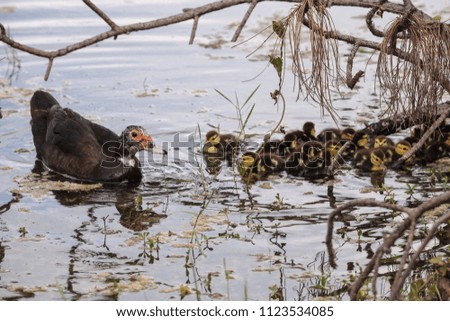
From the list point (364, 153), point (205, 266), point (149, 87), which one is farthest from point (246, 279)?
point (149, 87)

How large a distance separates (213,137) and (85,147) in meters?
1.29

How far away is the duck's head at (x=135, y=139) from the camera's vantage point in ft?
32.0

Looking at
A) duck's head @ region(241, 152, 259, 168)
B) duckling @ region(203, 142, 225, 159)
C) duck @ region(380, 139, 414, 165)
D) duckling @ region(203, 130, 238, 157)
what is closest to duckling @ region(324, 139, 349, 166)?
duck @ region(380, 139, 414, 165)

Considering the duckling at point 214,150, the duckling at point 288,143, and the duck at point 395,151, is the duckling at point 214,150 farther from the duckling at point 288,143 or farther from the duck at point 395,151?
the duck at point 395,151

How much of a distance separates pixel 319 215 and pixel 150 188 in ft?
6.00

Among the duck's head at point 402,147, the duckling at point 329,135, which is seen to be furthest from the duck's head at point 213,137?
the duck's head at point 402,147

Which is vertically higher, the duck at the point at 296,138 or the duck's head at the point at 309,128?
the duck's head at the point at 309,128

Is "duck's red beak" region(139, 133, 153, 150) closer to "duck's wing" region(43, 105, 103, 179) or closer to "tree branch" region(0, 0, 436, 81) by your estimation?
"duck's wing" region(43, 105, 103, 179)

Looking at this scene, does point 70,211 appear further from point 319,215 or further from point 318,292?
point 318,292

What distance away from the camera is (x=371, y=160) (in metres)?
9.27

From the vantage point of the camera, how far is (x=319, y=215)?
8016mm

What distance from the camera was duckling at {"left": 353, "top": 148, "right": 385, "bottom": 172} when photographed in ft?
→ 30.4

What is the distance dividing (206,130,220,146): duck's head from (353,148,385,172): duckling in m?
1.47

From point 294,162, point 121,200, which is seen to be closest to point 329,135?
point 294,162
